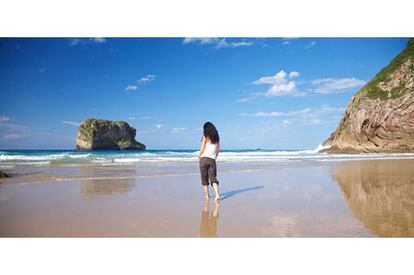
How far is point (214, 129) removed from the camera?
6047 mm

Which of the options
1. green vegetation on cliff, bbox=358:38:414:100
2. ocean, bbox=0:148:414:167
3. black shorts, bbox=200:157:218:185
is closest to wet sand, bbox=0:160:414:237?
black shorts, bbox=200:157:218:185

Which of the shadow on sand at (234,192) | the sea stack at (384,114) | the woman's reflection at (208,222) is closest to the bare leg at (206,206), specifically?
the woman's reflection at (208,222)

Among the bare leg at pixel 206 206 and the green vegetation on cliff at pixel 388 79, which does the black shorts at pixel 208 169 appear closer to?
the bare leg at pixel 206 206

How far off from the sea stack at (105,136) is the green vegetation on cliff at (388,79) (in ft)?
182

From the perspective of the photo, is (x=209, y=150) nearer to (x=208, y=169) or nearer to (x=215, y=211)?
(x=208, y=169)

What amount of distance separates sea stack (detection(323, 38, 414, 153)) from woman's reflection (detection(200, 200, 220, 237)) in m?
31.5

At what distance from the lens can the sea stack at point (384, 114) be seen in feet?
102

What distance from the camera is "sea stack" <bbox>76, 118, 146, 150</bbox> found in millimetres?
69375

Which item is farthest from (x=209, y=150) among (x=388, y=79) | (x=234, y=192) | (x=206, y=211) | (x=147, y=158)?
(x=388, y=79)

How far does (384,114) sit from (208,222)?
35.0m

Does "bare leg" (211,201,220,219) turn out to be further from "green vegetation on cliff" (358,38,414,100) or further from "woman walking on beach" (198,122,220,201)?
"green vegetation on cliff" (358,38,414,100)
